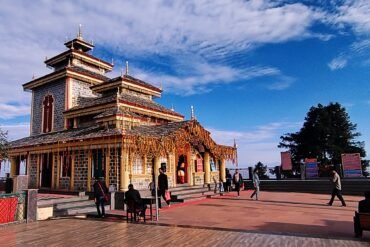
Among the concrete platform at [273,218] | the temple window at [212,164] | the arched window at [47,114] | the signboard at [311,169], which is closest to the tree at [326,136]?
the signboard at [311,169]

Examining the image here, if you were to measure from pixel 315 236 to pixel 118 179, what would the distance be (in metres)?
10.1

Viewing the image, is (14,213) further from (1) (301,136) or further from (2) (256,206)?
(1) (301,136)

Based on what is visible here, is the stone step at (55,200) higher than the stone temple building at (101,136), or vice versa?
the stone temple building at (101,136)

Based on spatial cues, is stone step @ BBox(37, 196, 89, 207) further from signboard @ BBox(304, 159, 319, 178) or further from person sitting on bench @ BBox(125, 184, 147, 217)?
signboard @ BBox(304, 159, 319, 178)

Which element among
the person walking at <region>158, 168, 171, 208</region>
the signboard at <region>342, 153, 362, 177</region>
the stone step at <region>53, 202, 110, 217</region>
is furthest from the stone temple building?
the signboard at <region>342, 153, 362, 177</region>

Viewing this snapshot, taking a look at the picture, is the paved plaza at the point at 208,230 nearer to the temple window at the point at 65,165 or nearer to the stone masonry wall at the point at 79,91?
the temple window at the point at 65,165

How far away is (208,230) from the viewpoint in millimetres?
8375

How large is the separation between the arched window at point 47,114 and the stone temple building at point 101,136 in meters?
0.08

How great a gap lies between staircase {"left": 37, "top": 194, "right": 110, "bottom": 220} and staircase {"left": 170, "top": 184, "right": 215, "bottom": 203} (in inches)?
147

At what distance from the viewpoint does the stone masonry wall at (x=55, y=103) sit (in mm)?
22812

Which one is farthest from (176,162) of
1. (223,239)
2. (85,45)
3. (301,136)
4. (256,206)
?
(301,136)

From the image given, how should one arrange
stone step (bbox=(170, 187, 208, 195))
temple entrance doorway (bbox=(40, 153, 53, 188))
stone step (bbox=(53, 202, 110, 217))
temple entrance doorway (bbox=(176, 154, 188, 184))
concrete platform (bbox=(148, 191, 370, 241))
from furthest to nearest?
temple entrance doorway (bbox=(176, 154, 188, 184))
temple entrance doorway (bbox=(40, 153, 53, 188))
stone step (bbox=(170, 187, 208, 195))
stone step (bbox=(53, 202, 110, 217))
concrete platform (bbox=(148, 191, 370, 241))

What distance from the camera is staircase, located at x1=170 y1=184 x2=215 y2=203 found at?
15.4 meters

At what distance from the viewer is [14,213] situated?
10.5 m
